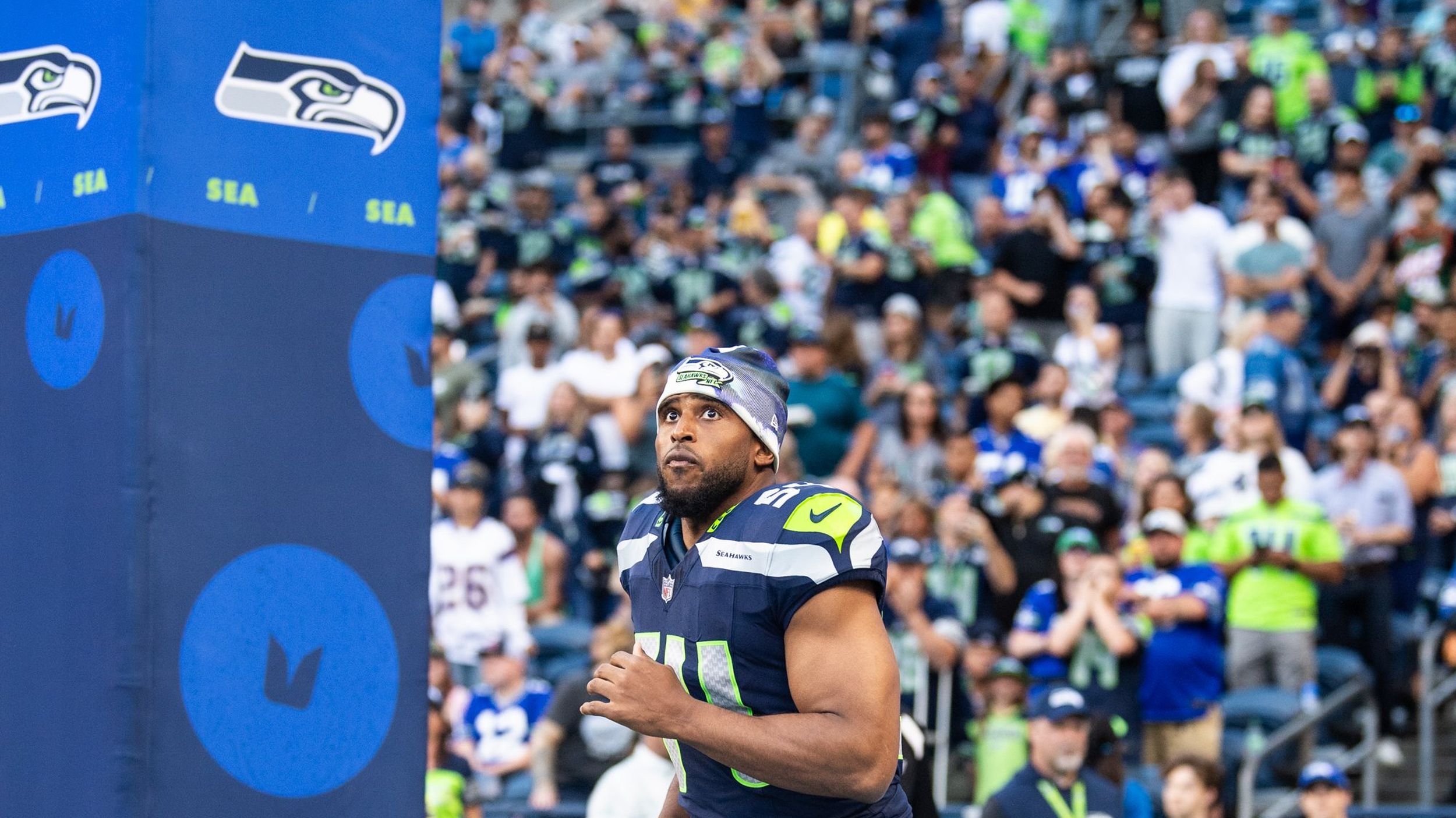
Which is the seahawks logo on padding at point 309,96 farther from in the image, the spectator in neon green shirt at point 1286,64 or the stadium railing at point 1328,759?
the spectator in neon green shirt at point 1286,64

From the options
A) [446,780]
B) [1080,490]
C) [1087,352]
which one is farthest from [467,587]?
[1087,352]

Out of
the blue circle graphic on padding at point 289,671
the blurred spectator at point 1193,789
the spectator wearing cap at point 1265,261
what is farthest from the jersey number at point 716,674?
the spectator wearing cap at point 1265,261

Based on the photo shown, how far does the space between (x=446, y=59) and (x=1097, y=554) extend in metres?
13.6

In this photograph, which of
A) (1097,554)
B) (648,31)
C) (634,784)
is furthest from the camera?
(648,31)

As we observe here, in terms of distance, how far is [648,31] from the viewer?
1970 cm

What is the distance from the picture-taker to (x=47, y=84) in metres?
4.18

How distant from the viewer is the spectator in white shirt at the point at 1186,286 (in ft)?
41.3

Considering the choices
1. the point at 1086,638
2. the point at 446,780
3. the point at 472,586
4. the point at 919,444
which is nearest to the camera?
the point at 446,780

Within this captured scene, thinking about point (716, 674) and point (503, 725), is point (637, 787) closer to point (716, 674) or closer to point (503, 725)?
point (503, 725)

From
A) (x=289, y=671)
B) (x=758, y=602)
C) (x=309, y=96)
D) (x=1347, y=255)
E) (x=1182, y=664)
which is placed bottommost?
(x=1182, y=664)

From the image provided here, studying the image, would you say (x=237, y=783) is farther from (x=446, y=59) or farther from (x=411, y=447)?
(x=446, y=59)

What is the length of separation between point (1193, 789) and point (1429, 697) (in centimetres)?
198

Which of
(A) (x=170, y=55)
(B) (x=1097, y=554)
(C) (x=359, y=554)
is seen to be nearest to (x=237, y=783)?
(C) (x=359, y=554)

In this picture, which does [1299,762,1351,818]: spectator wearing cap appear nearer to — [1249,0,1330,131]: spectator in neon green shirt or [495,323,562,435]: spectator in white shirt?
[495,323,562,435]: spectator in white shirt
